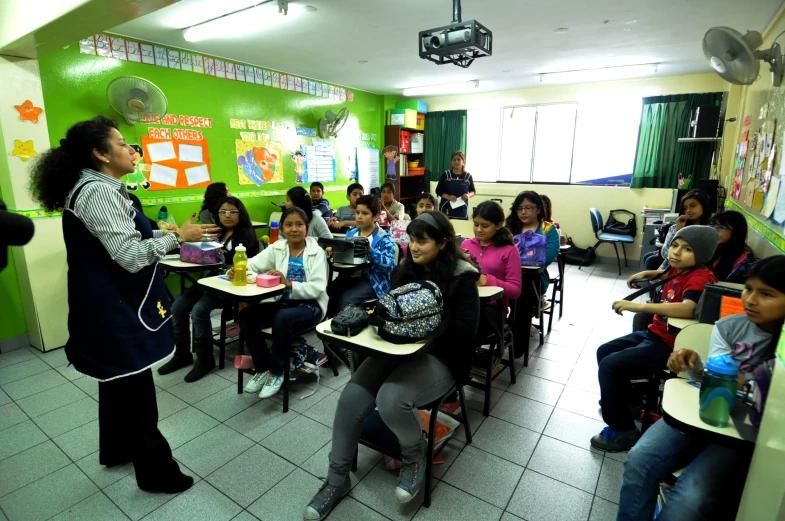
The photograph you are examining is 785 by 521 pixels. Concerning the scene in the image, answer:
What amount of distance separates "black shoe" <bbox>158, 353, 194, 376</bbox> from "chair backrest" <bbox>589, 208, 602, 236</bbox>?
5443 millimetres

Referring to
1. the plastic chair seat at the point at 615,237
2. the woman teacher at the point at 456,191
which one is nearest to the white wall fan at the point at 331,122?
the woman teacher at the point at 456,191

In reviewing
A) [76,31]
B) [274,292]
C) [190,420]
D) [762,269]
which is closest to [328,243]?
[274,292]

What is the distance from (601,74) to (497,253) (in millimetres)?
4264

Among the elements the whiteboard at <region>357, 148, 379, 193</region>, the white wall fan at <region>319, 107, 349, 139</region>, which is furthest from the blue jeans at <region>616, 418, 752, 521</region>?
the whiteboard at <region>357, 148, 379, 193</region>

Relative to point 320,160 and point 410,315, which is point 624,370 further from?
point 320,160

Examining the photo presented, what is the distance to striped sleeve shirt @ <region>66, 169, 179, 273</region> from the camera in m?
1.50

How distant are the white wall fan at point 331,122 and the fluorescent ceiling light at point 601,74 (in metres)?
2.79

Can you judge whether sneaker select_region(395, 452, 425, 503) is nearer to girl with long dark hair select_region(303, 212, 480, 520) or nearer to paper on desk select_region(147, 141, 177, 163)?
girl with long dark hair select_region(303, 212, 480, 520)

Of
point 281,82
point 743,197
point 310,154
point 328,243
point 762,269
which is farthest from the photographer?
point 310,154

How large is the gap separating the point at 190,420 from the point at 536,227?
2775mm

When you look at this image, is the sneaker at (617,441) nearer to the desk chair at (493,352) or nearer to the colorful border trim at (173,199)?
the desk chair at (493,352)

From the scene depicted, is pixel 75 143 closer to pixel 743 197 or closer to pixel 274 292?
pixel 274 292

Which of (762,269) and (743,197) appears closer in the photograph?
(762,269)

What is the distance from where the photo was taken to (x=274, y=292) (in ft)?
8.09
